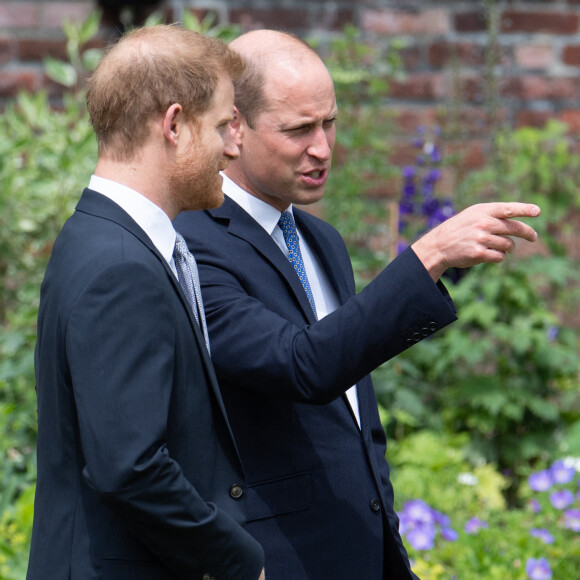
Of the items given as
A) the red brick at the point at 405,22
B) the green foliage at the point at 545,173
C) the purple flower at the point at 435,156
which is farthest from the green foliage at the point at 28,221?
the green foliage at the point at 545,173

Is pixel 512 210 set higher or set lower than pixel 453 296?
higher

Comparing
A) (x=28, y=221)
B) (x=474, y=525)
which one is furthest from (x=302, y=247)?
(x=28, y=221)

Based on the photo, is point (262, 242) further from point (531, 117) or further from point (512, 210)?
point (531, 117)

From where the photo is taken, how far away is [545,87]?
4391 millimetres

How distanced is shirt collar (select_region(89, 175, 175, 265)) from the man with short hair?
27cm

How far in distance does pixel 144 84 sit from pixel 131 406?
0.49 meters

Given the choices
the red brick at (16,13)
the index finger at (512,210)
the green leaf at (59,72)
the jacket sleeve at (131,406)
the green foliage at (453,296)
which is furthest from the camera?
the red brick at (16,13)

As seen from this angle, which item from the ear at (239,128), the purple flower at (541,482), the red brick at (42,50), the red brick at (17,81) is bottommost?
the purple flower at (541,482)

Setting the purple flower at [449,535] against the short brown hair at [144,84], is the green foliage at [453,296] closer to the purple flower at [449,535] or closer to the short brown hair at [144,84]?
the purple flower at [449,535]

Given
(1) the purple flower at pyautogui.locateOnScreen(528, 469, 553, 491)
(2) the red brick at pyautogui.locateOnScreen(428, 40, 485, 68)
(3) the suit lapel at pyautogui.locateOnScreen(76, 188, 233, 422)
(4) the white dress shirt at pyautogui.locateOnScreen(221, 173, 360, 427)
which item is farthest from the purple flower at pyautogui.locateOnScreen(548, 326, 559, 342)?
(3) the suit lapel at pyautogui.locateOnScreen(76, 188, 233, 422)

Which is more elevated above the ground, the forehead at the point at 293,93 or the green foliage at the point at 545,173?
the forehead at the point at 293,93

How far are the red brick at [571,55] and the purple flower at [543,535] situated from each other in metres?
2.27

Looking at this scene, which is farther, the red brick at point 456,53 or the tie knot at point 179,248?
the red brick at point 456,53

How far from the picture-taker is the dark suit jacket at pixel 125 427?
138cm
